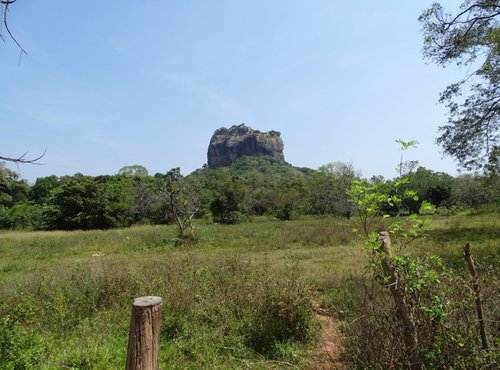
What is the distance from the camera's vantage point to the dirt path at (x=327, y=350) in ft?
13.1

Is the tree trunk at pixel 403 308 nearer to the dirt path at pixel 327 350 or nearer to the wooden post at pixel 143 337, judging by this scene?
the dirt path at pixel 327 350

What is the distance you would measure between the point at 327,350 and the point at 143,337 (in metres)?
2.82

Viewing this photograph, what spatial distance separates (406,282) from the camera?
9.67 ft

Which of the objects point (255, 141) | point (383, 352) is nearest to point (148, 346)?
point (383, 352)

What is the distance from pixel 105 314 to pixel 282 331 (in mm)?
3125

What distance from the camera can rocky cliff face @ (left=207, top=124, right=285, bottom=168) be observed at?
5728 inches

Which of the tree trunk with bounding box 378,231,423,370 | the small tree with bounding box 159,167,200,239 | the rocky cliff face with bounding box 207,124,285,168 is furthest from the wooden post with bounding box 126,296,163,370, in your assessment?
the rocky cliff face with bounding box 207,124,285,168

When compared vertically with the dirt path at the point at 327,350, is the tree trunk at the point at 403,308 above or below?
above

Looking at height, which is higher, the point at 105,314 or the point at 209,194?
the point at 209,194

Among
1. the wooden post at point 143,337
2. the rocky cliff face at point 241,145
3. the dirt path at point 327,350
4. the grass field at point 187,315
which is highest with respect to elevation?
the rocky cliff face at point 241,145

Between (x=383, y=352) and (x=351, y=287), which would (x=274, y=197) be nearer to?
(x=351, y=287)

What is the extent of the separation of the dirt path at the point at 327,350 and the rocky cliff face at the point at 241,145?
140 meters

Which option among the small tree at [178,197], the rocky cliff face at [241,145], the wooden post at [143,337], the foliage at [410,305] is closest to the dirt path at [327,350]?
the foliage at [410,305]

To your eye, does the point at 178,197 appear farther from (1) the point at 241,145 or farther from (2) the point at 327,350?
(1) the point at 241,145
